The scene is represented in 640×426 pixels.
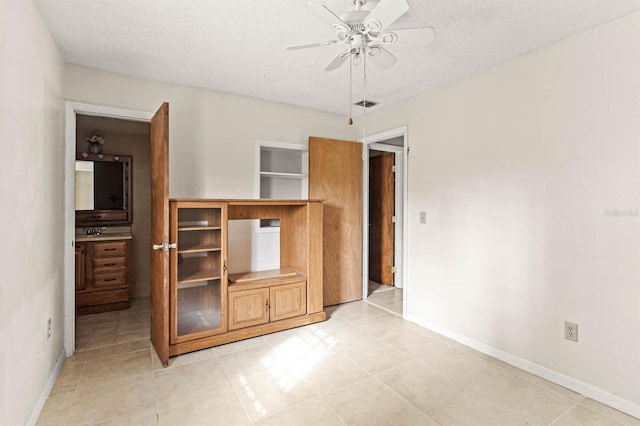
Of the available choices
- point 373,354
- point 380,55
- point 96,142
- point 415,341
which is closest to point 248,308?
point 373,354

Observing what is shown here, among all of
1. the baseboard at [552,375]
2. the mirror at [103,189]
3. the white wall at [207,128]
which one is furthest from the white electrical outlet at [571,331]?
the mirror at [103,189]

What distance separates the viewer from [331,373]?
249 cm

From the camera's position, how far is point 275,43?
8.15 ft

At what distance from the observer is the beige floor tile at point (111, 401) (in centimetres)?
197

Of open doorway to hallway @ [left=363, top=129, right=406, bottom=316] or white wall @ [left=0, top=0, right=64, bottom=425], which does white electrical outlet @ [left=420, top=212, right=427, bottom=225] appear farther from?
white wall @ [left=0, top=0, right=64, bottom=425]

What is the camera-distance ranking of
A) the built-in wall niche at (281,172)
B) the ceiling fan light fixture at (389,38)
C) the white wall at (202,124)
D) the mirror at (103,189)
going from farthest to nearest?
1. the mirror at (103,189)
2. the built-in wall niche at (281,172)
3. the white wall at (202,124)
4. the ceiling fan light fixture at (389,38)

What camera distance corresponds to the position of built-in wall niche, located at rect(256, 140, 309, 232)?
397cm

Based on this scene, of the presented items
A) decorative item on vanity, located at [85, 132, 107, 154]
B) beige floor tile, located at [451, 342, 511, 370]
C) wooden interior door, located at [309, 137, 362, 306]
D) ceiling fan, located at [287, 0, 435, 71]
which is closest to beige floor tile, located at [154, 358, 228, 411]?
wooden interior door, located at [309, 137, 362, 306]

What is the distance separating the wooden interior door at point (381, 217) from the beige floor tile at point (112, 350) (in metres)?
3.48

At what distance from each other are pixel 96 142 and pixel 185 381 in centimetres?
353

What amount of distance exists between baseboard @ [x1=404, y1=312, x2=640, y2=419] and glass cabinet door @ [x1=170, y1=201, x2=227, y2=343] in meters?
2.24

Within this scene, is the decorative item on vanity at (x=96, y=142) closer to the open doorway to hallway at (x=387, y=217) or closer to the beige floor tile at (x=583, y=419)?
the open doorway to hallway at (x=387, y=217)

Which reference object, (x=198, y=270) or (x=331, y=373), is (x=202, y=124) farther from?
(x=331, y=373)

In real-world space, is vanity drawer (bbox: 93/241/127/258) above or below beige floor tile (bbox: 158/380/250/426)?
above
